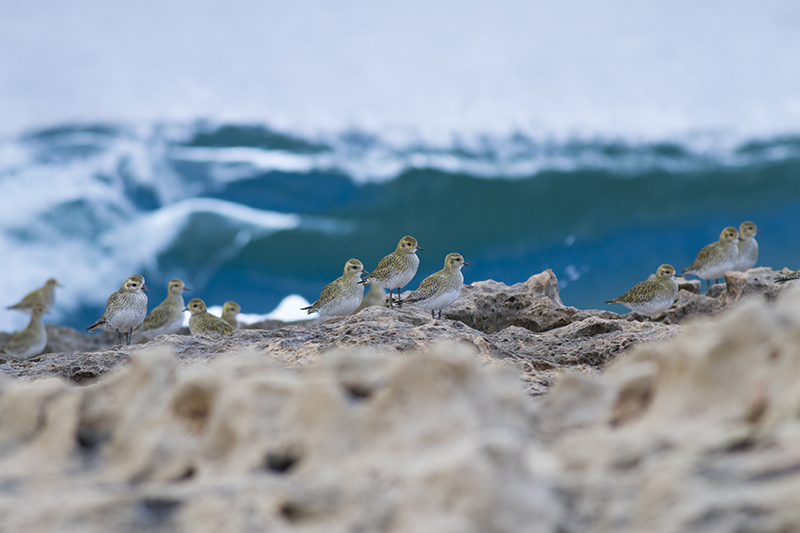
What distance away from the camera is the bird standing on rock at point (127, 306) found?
26.2 feet

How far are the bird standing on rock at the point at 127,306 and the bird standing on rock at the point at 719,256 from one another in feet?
25.8

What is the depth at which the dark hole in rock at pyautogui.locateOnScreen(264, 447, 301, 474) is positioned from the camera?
203 centimetres

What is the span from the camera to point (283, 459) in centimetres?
204

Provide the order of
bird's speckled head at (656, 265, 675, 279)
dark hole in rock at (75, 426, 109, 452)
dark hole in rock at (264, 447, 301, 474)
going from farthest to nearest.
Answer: bird's speckled head at (656, 265, 675, 279) < dark hole in rock at (75, 426, 109, 452) < dark hole in rock at (264, 447, 301, 474)

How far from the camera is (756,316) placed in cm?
201

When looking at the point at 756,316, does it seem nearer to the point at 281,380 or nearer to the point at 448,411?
the point at 448,411

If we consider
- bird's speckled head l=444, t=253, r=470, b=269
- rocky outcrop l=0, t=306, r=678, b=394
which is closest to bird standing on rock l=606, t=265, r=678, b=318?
rocky outcrop l=0, t=306, r=678, b=394

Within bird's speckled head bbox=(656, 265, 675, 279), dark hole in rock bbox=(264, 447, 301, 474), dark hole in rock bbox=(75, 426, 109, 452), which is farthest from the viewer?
bird's speckled head bbox=(656, 265, 675, 279)

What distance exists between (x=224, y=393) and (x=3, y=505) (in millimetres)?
667

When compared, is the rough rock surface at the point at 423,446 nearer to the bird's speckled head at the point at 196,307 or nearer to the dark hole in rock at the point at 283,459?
the dark hole in rock at the point at 283,459

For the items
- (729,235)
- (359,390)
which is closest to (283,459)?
(359,390)

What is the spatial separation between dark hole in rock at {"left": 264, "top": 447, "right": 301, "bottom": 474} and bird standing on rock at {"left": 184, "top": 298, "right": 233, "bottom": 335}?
18.7 ft

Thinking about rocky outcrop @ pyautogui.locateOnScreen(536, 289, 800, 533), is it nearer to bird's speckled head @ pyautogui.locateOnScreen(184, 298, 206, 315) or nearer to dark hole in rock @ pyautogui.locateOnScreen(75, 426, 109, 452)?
dark hole in rock @ pyautogui.locateOnScreen(75, 426, 109, 452)

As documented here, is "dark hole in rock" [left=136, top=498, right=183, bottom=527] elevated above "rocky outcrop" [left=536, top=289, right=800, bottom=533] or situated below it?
below
